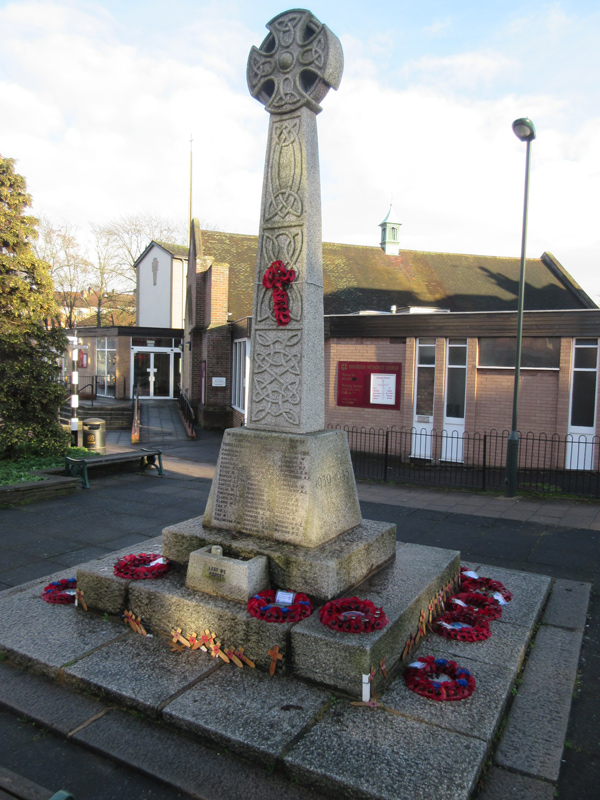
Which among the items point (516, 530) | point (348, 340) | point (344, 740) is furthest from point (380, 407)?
point (344, 740)

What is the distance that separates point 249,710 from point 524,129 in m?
10.1

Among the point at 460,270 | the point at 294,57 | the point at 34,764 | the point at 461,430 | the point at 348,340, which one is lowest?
the point at 34,764

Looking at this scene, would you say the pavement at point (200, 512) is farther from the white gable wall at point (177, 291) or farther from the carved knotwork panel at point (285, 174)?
the white gable wall at point (177, 291)

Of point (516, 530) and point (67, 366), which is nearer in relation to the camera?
point (516, 530)

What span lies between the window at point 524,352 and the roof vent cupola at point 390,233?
14031 mm

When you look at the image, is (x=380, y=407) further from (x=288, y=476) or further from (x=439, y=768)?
(x=439, y=768)

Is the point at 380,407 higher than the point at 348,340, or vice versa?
the point at 348,340

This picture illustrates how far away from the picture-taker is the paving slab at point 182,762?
2.74 m

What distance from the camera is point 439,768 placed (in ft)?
9.13

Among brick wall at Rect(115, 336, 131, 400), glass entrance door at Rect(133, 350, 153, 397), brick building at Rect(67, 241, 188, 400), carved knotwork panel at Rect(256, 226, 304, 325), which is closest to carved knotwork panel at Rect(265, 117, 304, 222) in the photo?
carved knotwork panel at Rect(256, 226, 304, 325)

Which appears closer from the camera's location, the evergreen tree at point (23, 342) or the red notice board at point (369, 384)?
the evergreen tree at point (23, 342)

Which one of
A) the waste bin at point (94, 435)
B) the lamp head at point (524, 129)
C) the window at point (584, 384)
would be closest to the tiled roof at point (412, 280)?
the window at point (584, 384)

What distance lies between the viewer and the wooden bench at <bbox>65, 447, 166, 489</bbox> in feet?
32.8

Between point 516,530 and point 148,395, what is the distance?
77.5 ft
